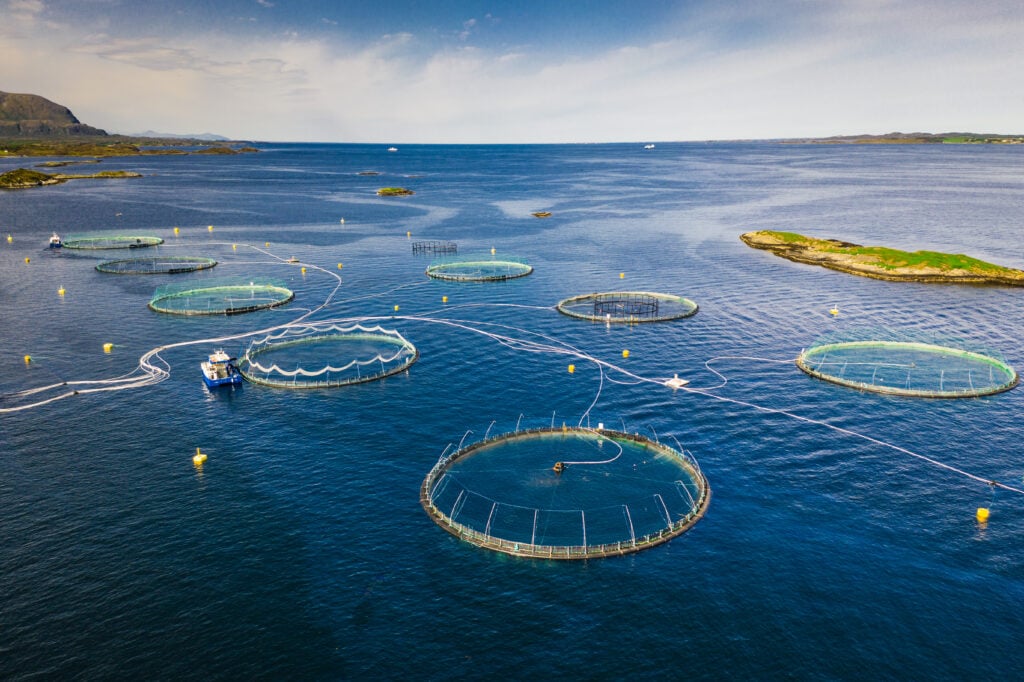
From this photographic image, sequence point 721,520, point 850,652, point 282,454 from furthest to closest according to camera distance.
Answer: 1. point 282,454
2. point 721,520
3. point 850,652

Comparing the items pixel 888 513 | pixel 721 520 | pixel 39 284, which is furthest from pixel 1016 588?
pixel 39 284

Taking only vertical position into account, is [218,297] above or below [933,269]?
below

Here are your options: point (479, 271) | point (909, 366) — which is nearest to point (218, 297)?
point (479, 271)

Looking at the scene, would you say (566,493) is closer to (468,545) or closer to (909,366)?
(468,545)

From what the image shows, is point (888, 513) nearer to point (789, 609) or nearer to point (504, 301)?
point (789, 609)

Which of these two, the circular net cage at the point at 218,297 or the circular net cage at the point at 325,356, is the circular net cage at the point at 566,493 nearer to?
the circular net cage at the point at 325,356

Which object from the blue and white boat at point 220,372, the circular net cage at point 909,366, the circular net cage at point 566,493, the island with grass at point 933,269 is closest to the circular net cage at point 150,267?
the blue and white boat at point 220,372
